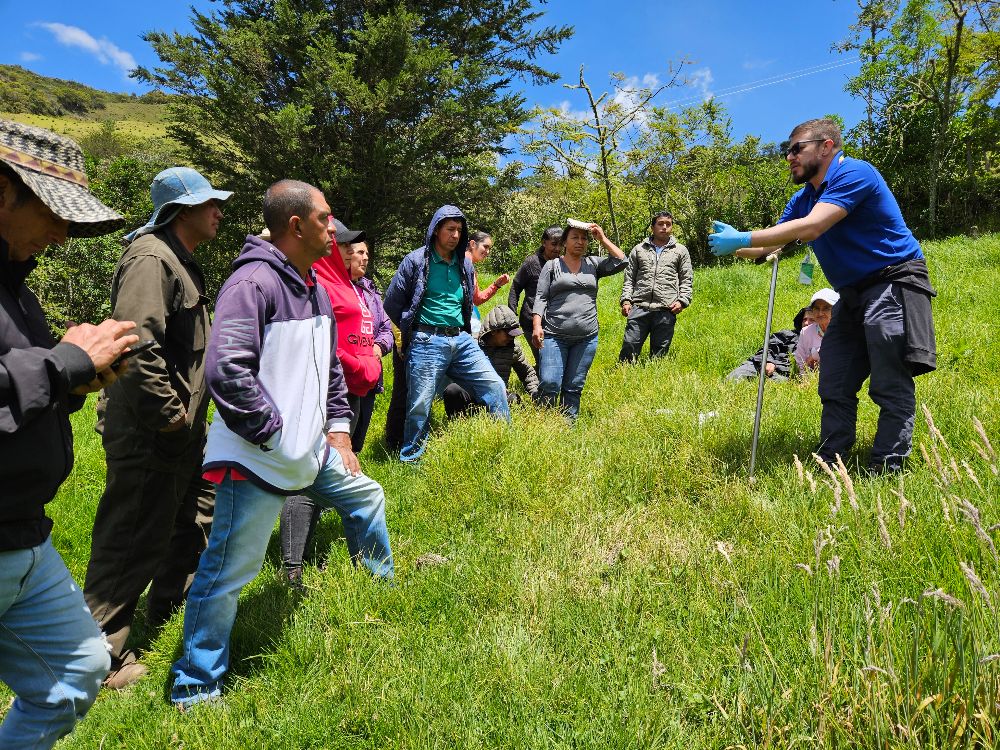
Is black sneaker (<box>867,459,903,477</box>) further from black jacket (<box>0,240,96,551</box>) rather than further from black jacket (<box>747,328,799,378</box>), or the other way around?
black jacket (<box>0,240,96,551</box>)

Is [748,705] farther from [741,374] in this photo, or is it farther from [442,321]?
[741,374]

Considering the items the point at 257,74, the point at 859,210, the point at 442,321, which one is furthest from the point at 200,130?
the point at 859,210

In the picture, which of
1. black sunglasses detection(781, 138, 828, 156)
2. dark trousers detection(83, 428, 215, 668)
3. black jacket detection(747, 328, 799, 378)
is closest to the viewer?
dark trousers detection(83, 428, 215, 668)

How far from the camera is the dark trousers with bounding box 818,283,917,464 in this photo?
330 centimetres

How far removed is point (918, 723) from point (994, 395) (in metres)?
3.65

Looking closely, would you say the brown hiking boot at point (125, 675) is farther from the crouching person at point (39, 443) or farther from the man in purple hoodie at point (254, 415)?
the crouching person at point (39, 443)

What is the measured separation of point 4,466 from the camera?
1.60 meters

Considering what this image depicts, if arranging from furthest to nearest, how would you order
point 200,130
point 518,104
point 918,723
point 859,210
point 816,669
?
point 518,104 → point 200,130 → point 859,210 → point 816,669 → point 918,723

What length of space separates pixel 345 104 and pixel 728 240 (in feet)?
43.8

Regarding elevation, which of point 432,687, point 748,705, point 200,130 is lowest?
point 432,687

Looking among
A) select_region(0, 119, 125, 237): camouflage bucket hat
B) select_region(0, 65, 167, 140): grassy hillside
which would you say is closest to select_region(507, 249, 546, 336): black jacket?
select_region(0, 119, 125, 237): camouflage bucket hat

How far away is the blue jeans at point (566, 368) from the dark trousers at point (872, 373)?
2.34 m

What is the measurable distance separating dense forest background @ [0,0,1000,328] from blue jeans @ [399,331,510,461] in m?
8.88

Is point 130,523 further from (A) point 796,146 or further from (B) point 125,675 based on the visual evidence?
(A) point 796,146
